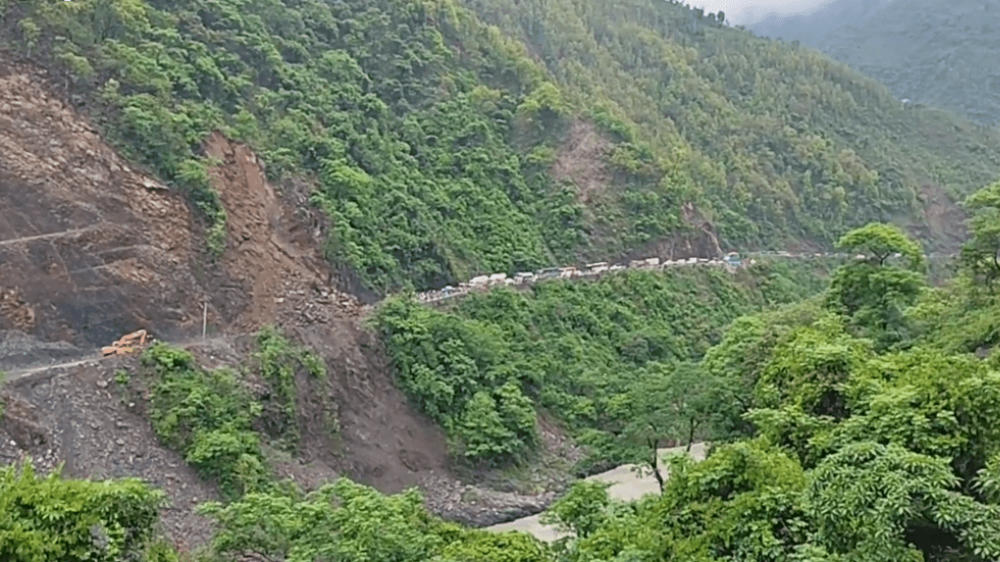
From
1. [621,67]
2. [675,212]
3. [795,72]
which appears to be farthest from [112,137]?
[795,72]

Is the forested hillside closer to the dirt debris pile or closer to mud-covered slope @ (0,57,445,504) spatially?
mud-covered slope @ (0,57,445,504)

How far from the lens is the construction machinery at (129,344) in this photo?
2747 cm

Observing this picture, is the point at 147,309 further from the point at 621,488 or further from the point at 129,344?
the point at 621,488

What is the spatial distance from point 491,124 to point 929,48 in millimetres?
123355

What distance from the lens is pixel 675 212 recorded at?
171 ft

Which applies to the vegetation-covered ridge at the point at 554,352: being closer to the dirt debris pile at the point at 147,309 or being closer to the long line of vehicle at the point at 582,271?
the long line of vehicle at the point at 582,271

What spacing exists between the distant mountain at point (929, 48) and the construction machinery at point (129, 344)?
121 m

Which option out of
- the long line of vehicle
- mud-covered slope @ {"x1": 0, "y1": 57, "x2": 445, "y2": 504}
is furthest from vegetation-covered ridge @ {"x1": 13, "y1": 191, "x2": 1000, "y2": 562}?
the long line of vehicle

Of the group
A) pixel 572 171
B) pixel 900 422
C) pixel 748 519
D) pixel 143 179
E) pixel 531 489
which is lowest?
pixel 531 489

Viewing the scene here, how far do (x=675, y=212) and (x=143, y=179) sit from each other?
3032 centimetres

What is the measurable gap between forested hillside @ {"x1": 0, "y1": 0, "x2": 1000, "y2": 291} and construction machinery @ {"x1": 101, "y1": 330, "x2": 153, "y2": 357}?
432cm

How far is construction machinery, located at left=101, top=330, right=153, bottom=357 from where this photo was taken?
2747 centimetres

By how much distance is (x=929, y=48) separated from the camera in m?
148

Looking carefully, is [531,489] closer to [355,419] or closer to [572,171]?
[355,419]
